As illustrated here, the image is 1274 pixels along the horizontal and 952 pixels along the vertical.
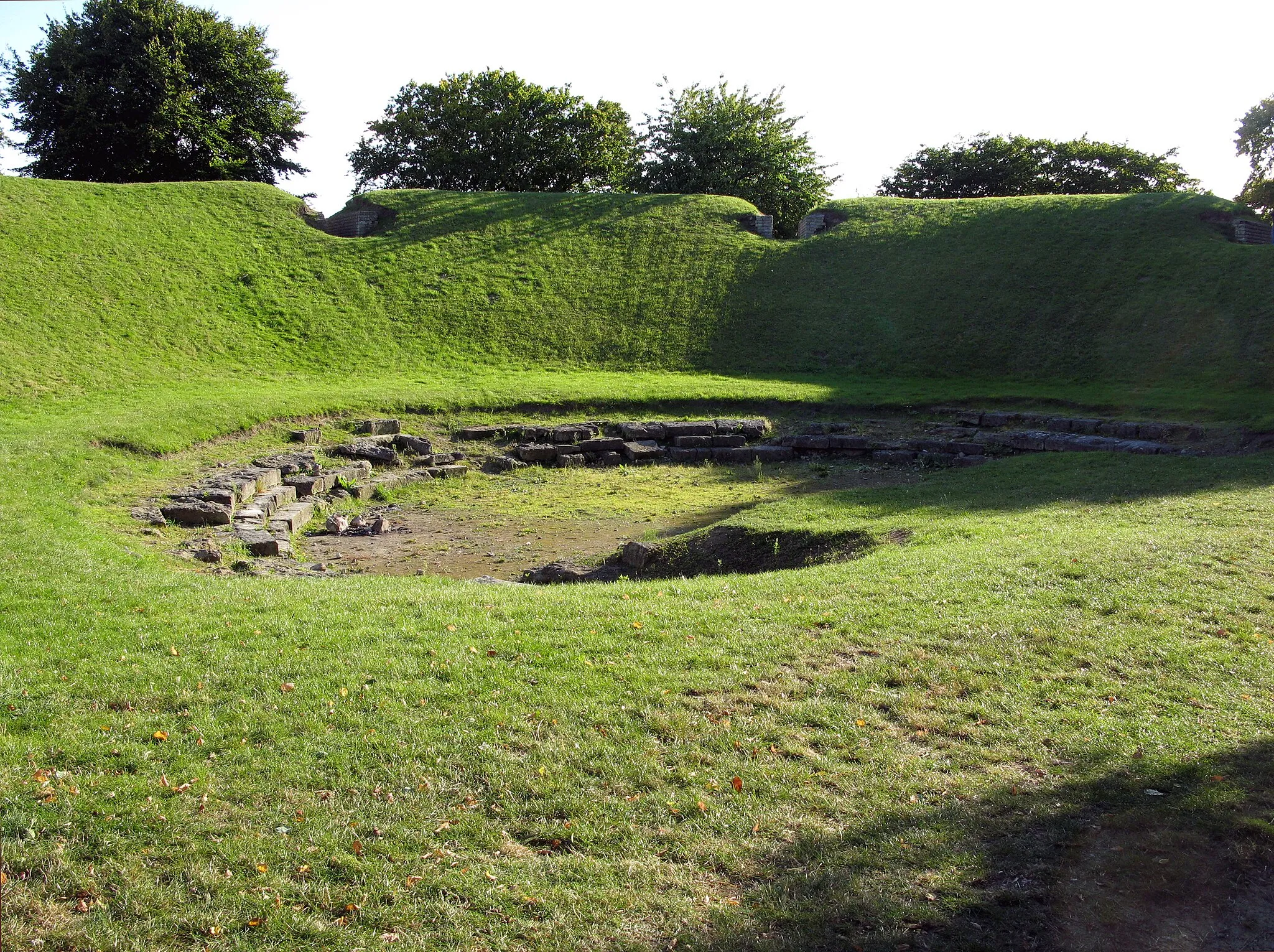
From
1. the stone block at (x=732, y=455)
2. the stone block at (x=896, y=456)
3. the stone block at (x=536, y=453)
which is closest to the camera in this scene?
the stone block at (x=896, y=456)

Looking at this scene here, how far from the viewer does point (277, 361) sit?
77.9 feet

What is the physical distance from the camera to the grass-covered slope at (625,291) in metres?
23.2

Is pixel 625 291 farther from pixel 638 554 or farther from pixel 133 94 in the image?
pixel 133 94

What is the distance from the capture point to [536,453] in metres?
19.1

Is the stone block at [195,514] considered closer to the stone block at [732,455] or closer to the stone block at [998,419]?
the stone block at [732,455]

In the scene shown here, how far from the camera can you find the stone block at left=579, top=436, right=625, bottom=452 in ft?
64.0

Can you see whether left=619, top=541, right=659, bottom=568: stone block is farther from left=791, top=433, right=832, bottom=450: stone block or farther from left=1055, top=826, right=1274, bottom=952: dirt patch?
left=791, top=433, right=832, bottom=450: stone block

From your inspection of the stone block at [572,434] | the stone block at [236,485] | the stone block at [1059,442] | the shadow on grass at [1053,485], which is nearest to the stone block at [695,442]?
the stone block at [572,434]

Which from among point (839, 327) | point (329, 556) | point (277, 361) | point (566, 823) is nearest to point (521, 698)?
point (566, 823)

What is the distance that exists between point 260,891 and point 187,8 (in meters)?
43.2

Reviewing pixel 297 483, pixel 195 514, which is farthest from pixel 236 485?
pixel 195 514

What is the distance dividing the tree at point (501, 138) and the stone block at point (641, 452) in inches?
1003

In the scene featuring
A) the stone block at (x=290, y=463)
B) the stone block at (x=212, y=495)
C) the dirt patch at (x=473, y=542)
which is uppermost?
the stone block at (x=290, y=463)

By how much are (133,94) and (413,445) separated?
27.4m
